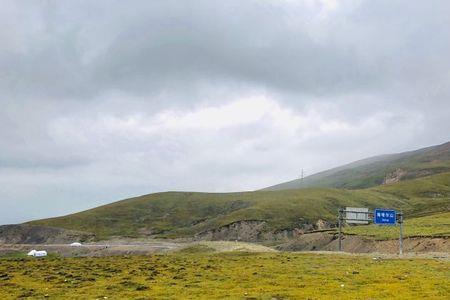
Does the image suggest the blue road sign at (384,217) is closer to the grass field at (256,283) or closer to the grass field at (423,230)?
the grass field at (423,230)

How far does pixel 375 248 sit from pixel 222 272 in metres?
53.7

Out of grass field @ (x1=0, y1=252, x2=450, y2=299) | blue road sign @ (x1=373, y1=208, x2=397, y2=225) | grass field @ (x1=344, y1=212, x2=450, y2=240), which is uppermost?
blue road sign @ (x1=373, y1=208, x2=397, y2=225)

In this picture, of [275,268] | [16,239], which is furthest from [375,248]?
[16,239]

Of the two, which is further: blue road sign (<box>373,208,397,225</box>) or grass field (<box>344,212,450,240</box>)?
grass field (<box>344,212,450,240</box>)

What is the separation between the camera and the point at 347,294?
3438 cm

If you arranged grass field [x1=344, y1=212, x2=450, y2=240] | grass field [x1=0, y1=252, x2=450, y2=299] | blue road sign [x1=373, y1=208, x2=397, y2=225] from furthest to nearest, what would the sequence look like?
grass field [x1=344, y1=212, x2=450, y2=240]
blue road sign [x1=373, y1=208, x2=397, y2=225]
grass field [x1=0, y1=252, x2=450, y2=299]

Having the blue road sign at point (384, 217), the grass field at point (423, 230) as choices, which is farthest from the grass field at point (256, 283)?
the grass field at point (423, 230)

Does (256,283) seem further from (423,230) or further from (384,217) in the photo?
(423,230)

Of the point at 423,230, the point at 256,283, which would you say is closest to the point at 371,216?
the point at 423,230

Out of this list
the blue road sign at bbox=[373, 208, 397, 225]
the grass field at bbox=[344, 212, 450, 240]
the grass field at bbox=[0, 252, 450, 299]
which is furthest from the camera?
the grass field at bbox=[344, 212, 450, 240]

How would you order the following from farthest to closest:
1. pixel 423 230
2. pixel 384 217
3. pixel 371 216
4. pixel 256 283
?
pixel 423 230 → pixel 371 216 → pixel 384 217 → pixel 256 283

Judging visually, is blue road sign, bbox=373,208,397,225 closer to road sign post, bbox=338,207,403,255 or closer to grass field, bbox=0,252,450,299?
road sign post, bbox=338,207,403,255

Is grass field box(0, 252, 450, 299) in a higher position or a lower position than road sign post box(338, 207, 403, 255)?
lower

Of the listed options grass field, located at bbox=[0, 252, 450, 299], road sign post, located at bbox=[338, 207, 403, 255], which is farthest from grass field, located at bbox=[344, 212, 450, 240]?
grass field, located at bbox=[0, 252, 450, 299]
